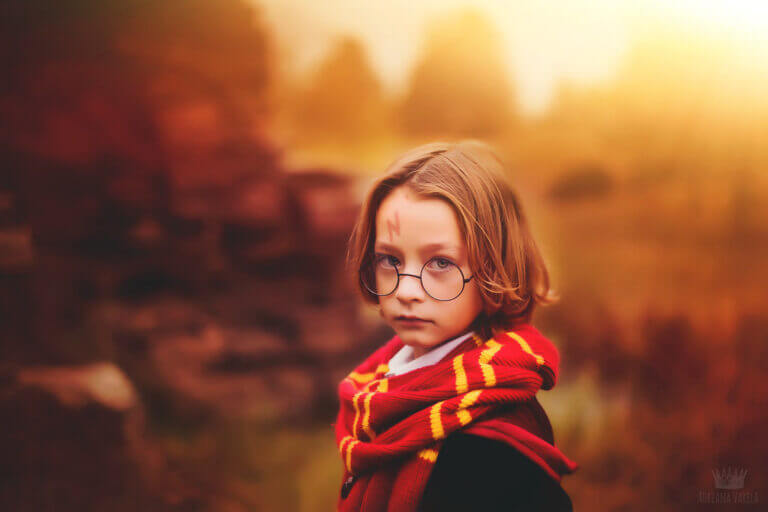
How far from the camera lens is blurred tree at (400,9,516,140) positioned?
8.04 feet

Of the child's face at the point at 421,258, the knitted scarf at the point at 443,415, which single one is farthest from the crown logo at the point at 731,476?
the child's face at the point at 421,258

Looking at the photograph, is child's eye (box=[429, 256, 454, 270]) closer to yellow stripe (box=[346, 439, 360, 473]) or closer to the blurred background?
yellow stripe (box=[346, 439, 360, 473])

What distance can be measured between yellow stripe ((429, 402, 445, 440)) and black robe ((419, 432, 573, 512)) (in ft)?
0.15

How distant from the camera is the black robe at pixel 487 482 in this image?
1.03 metres

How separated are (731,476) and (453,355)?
6.41 ft

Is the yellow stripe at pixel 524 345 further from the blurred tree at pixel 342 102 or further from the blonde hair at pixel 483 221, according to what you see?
the blurred tree at pixel 342 102

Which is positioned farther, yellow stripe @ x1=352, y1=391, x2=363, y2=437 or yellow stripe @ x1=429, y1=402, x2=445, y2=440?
yellow stripe @ x1=352, y1=391, x2=363, y2=437

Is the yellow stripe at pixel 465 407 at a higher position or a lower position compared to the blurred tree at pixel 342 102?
lower

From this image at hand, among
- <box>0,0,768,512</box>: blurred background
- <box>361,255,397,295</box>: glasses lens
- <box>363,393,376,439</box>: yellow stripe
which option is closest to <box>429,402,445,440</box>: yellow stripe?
<box>363,393,376,439</box>: yellow stripe

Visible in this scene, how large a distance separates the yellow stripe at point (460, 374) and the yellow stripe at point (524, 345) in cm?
13

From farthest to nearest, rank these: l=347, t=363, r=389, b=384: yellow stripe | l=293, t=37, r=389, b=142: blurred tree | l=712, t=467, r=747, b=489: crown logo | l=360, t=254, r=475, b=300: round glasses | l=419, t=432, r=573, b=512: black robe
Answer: l=293, t=37, r=389, b=142: blurred tree, l=712, t=467, r=747, b=489: crown logo, l=347, t=363, r=389, b=384: yellow stripe, l=360, t=254, r=475, b=300: round glasses, l=419, t=432, r=573, b=512: black robe

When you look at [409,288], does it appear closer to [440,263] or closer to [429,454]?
[440,263]

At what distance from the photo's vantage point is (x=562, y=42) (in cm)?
245

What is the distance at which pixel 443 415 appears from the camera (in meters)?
1.05
